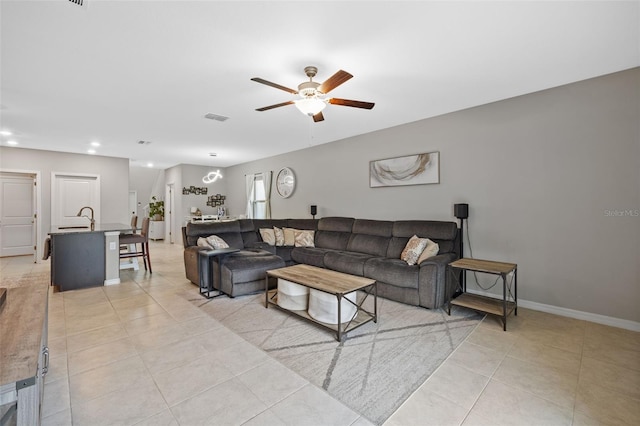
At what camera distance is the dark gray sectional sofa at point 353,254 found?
3422 millimetres

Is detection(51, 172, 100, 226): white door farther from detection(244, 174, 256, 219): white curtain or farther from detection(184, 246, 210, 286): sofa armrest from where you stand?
detection(184, 246, 210, 286): sofa armrest

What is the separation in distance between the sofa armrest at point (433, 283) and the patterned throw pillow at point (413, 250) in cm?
27

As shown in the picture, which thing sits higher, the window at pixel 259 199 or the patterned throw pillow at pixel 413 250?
the window at pixel 259 199

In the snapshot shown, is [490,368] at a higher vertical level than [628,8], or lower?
lower

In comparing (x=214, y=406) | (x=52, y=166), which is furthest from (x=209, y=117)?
(x=52, y=166)

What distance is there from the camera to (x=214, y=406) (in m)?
1.77

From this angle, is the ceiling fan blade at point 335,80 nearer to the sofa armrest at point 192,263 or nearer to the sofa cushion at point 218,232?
the sofa armrest at point 192,263

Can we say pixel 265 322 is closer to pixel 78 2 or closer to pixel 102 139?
pixel 78 2

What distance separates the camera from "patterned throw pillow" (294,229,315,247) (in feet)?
17.3

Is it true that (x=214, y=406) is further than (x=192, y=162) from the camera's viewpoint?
No

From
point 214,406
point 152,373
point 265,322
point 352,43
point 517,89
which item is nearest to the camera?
point 214,406

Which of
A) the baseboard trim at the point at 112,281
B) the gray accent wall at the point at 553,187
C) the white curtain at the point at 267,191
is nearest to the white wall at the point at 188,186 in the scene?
the white curtain at the point at 267,191

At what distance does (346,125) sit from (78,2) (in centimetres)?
352

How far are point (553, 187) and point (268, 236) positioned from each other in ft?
14.0
